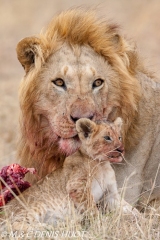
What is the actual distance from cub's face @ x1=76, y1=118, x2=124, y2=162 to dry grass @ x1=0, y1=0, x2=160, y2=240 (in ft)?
1.44

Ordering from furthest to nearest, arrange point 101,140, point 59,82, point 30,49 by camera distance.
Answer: point 30,49 → point 59,82 → point 101,140

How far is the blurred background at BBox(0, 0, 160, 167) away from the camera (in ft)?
44.9

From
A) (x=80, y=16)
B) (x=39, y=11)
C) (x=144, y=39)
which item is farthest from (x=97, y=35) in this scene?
(x=39, y=11)

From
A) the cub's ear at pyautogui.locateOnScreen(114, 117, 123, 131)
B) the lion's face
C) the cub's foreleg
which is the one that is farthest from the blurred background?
the cub's foreleg

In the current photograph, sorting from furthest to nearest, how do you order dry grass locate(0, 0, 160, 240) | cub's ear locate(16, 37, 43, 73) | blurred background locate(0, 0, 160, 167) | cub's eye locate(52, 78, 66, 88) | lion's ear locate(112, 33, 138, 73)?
blurred background locate(0, 0, 160, 167), lion's ear locate(112, 33, 138, 73), cub's ear locate(16, 37, 43, 73), cub's eye locate(52, 78, 66, 88), dry grass locate(0, 0, 160, 240)

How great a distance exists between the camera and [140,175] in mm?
6598

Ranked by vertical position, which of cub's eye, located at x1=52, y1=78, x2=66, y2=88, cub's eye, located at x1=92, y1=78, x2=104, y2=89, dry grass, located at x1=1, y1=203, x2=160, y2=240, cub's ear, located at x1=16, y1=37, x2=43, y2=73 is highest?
cub's ear, located at x1=16, y1=37, x2=43, y2=73

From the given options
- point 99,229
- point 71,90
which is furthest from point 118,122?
point 99,229

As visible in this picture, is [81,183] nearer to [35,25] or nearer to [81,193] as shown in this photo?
[81,193]

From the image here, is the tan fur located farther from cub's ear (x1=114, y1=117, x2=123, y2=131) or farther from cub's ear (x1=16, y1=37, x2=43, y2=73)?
cub's ear (x1=16, y1=37, x2=43, y2=73)

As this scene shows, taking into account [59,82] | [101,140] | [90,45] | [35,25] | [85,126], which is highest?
[35,25]

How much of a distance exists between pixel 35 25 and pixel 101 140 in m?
15.7

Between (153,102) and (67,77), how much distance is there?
954 millimetres

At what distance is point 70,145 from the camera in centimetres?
606
